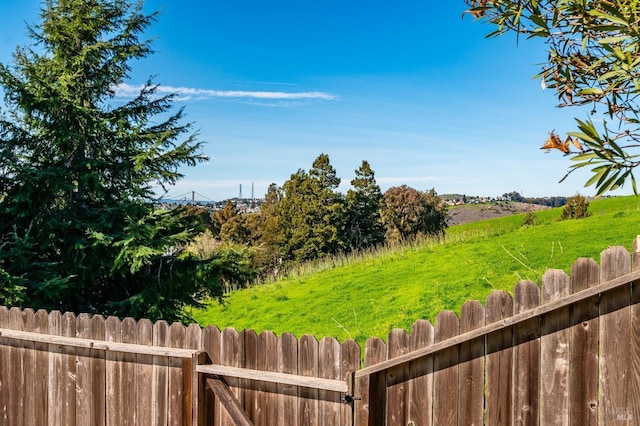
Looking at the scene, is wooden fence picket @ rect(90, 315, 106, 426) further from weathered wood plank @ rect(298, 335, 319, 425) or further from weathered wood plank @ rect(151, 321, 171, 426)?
weathered wood plank @ rect(298, 335, 319, 425)

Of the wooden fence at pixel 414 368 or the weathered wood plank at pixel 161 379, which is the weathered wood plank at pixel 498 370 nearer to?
the wooden fence at pixel 414 368

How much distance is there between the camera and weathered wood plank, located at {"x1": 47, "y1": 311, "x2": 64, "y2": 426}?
14.3 feet

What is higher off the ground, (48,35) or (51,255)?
(48,35)

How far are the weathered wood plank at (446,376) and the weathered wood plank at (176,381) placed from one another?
1935 millimetres

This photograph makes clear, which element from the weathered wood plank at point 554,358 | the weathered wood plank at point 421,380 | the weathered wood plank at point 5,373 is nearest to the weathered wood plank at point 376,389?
the weathered wood plank at point 421,380

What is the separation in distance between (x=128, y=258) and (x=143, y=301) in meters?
0.71

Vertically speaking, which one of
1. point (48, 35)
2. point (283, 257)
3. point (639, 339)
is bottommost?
point (283, 257)

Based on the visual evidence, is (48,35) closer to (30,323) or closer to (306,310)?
(30,323)

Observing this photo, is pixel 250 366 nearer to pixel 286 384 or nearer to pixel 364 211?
pixel 286 384

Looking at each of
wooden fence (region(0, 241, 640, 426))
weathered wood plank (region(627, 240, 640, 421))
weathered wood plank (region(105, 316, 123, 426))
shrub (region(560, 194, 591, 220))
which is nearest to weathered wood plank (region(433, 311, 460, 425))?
wooden fence (region(0, 241, 640, 426))

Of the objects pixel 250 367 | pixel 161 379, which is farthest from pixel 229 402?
pixel 161 379

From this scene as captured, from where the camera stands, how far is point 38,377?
14.7ft

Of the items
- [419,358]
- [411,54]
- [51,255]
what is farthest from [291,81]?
[419,358]

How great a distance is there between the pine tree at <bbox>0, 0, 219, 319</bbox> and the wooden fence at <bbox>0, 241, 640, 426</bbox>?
10.5 ft
